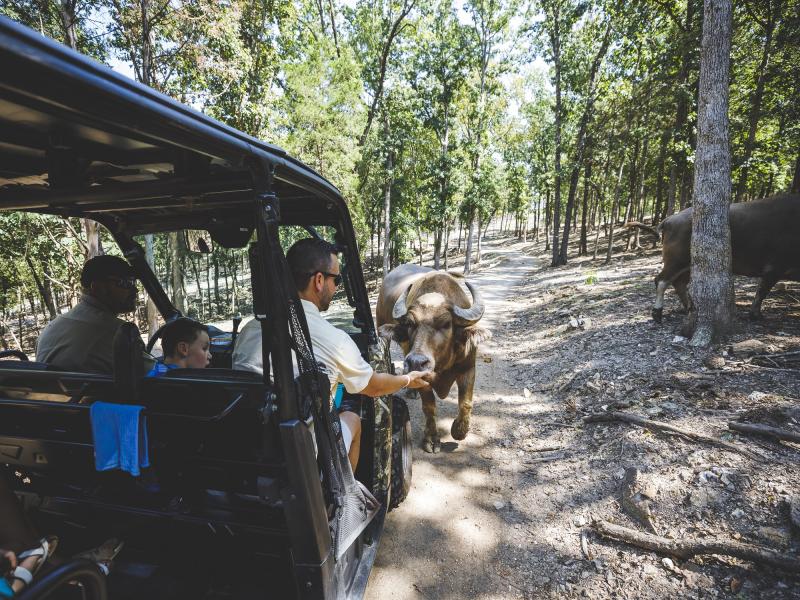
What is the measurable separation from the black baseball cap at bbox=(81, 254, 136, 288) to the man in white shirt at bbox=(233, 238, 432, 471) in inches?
43.1

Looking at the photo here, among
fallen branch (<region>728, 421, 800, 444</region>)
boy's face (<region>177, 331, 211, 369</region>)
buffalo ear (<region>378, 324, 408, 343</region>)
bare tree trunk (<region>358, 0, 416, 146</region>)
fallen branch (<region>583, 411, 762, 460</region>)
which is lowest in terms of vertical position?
fallen branch (<region>583, 411, 762, 460</region>)

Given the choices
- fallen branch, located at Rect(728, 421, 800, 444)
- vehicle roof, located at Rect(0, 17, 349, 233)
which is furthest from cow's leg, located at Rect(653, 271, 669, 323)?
vehicle roof, located at Rect(0, 17, 349, 233)

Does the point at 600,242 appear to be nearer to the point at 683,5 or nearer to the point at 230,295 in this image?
the point at 683,5

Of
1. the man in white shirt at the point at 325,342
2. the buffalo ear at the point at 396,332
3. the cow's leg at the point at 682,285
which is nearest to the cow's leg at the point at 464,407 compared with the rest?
the buffalo ear at the point at 396,332

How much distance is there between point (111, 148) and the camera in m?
1.84

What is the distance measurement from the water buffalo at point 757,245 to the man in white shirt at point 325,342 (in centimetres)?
673

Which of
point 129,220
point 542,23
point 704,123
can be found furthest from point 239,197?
point 542,23

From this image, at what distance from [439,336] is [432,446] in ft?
4.88

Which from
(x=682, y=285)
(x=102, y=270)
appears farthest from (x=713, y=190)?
(x=102, y=270)

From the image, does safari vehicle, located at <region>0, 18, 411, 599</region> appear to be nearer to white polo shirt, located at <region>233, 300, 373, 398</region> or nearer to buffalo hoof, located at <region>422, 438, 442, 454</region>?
white polo shirt, located at <region>233, 300, 373, 398</region>

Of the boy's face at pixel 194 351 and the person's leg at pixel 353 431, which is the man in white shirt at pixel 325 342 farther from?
the boy's face at pixel 194 351

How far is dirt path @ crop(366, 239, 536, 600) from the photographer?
9.45 feet

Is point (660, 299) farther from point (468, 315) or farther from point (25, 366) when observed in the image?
point (25, 366)

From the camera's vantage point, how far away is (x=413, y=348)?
412 cm
